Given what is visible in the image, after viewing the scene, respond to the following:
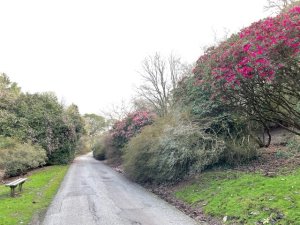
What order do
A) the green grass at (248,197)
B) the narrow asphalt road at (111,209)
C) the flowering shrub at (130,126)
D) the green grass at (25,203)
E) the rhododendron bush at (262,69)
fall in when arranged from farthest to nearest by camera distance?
the flowering shrub at (130,126)
the green grass at (25,203)
the rhododendron bush at (262,69)
the narrow asphalt road at (111,209)
the green grass at (248,197)

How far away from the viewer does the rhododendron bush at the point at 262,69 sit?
9312 mm

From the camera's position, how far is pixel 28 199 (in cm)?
1258

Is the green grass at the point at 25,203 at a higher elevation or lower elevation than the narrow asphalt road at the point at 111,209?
higher

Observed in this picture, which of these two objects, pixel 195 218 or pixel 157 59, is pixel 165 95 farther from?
pixel 195 218

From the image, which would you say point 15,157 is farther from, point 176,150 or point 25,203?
point 176,150

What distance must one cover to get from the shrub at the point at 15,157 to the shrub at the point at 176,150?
10.9 meters

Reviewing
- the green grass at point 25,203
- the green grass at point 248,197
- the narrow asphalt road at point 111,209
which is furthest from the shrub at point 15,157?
the green grass at point 248,197

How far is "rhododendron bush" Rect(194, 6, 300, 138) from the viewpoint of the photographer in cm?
931

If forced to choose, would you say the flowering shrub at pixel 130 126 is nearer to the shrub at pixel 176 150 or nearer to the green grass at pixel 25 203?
the shrub at pixel 176 150

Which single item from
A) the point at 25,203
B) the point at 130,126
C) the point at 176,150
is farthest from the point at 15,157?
the point at 176,150

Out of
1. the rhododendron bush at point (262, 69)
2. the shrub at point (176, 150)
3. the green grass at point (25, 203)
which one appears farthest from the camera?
the shrub at point (176, 150)

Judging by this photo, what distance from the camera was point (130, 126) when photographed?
29.4 metres

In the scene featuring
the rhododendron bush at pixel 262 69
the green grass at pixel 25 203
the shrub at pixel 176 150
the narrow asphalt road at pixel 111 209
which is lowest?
the narrow asphalt road at pixel 111 209

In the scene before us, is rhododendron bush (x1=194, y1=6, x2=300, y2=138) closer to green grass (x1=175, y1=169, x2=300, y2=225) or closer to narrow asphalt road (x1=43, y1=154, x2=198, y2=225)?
green grass (x1=175, y1=169, x2=300, y2=225)
